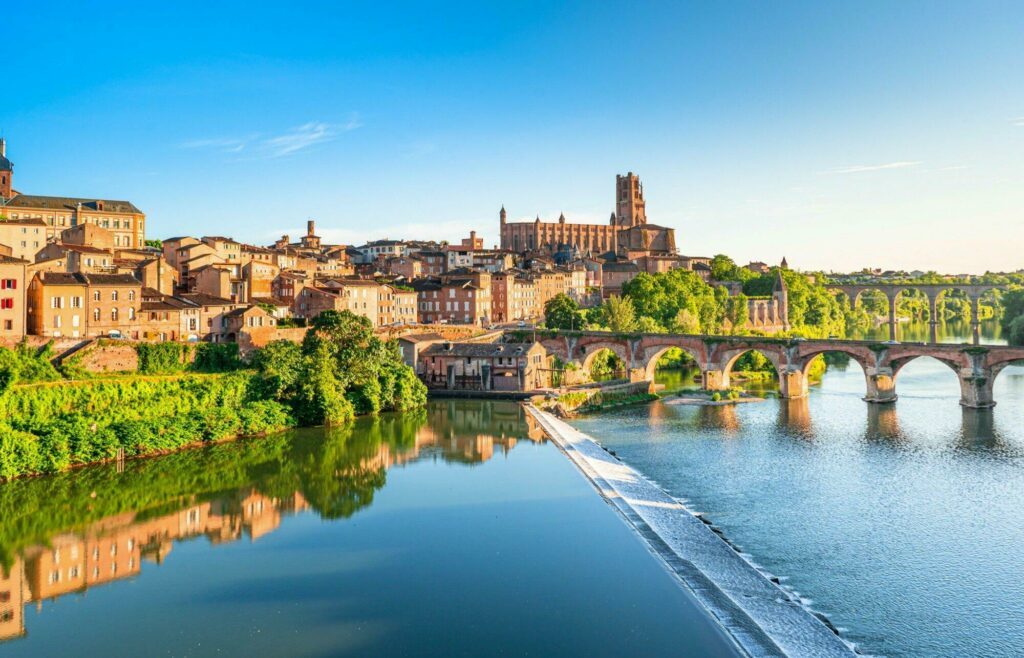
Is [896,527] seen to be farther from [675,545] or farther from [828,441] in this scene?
[828,441]

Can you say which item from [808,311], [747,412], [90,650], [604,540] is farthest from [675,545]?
[808,311]

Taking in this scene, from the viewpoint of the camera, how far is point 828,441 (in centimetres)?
2869

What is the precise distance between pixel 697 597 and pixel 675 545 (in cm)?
269

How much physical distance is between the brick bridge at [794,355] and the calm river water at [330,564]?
18.6 m

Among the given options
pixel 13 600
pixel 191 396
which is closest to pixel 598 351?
pixel 191 396

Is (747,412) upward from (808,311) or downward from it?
downward

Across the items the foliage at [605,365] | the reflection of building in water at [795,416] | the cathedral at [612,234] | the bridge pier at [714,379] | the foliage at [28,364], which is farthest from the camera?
the cathedral at [612,234]

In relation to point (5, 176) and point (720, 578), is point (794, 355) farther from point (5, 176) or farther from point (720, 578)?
point (5, 176)

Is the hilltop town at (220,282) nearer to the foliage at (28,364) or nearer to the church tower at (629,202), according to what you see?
the foliage at (28,364)

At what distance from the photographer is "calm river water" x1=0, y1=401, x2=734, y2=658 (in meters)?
13.2

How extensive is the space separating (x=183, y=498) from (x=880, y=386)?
3108cm

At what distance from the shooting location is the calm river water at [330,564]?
1321cm

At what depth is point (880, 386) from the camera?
122 ft

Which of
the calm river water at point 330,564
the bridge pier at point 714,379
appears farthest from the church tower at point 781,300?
the calm river water at point 330,564
